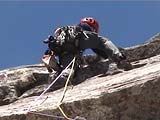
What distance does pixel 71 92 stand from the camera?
42.8 feet

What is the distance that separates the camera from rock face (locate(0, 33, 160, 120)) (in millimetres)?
11227

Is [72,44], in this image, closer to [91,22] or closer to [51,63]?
[51,63]

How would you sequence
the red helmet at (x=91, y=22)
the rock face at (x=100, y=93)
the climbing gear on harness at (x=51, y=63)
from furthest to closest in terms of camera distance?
the red helmet at (x=91, y=22) < the climbing gear on harness at (x=51, y=63) < the rock face at (x=100, y=93)

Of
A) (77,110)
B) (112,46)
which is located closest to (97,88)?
(77,110)

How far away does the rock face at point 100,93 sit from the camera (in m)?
11.2

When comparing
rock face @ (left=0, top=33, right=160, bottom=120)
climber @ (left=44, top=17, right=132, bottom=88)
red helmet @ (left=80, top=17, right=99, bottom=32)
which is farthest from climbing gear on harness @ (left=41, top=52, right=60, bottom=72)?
red helmet @ (left=80, top=17, right=99, bottom=32)

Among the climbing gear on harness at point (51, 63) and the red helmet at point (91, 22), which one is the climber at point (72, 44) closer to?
the climbing gear on harness at point (51, 63)

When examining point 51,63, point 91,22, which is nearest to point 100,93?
point 51,63

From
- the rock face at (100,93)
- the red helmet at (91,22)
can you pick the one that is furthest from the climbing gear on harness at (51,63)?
the red helmet at (91,22)

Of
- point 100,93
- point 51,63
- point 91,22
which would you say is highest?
point 91,22

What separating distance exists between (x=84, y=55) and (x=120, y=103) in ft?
15.5

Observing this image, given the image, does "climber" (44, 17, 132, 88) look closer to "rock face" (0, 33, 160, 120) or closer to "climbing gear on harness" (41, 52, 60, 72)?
"climbing gear on harness" (41, 52, 60, 72)

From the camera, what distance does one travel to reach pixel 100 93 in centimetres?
1166

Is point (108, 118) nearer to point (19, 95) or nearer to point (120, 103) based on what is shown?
point (120, 103)
